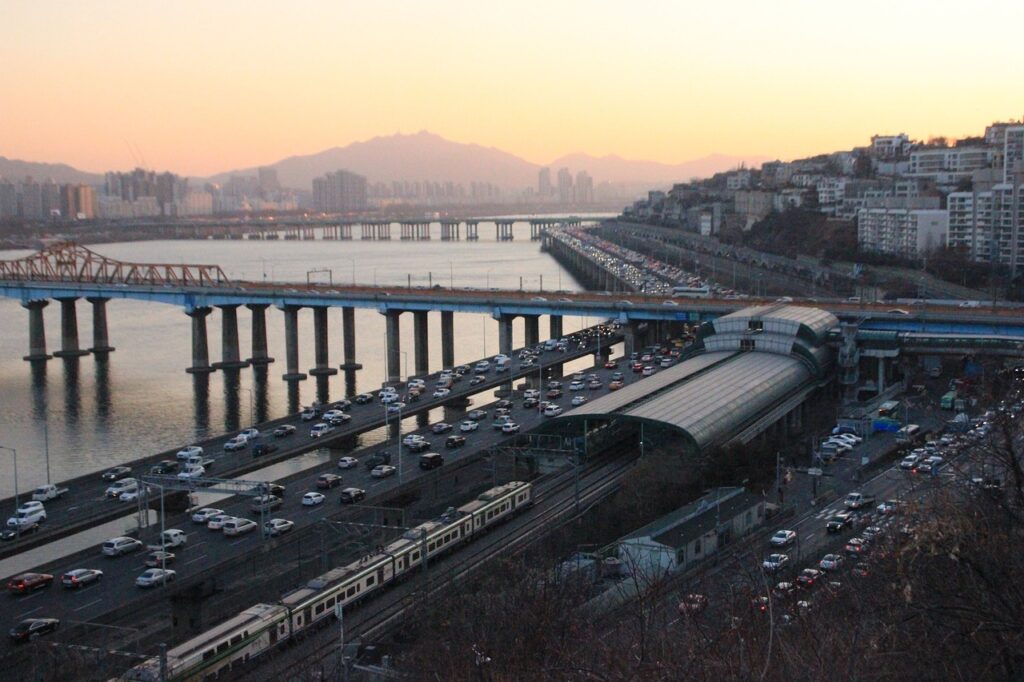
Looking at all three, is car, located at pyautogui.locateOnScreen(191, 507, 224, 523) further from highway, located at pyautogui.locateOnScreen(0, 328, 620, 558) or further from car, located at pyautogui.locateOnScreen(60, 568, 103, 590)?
car, located at pyautogui.locateOnScreen(60, 568, 103, 590)

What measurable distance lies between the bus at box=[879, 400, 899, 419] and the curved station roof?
0.94 m

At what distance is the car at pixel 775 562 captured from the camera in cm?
659

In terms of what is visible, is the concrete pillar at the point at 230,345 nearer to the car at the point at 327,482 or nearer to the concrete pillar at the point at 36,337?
the concrete pillar at the point at 36,337

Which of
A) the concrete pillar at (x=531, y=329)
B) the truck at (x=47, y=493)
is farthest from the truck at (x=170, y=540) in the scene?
the concrete pillar at (x=531, y=329)

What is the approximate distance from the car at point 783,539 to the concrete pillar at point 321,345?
496 inches

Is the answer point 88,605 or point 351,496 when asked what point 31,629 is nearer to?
point 88,605

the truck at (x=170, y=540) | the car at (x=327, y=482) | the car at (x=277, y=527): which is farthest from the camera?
the car at (x=327, y=482)

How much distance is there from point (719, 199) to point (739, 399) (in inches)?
1513

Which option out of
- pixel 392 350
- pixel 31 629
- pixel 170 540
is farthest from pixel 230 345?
pixel 31 629

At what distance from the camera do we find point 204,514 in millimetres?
8750

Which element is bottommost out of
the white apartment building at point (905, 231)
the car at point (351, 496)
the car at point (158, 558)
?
the car at point (158, 558)

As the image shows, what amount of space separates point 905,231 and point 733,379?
15433 mm

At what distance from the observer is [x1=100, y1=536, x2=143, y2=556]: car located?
7977 mm

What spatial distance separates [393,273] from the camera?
40031mm
